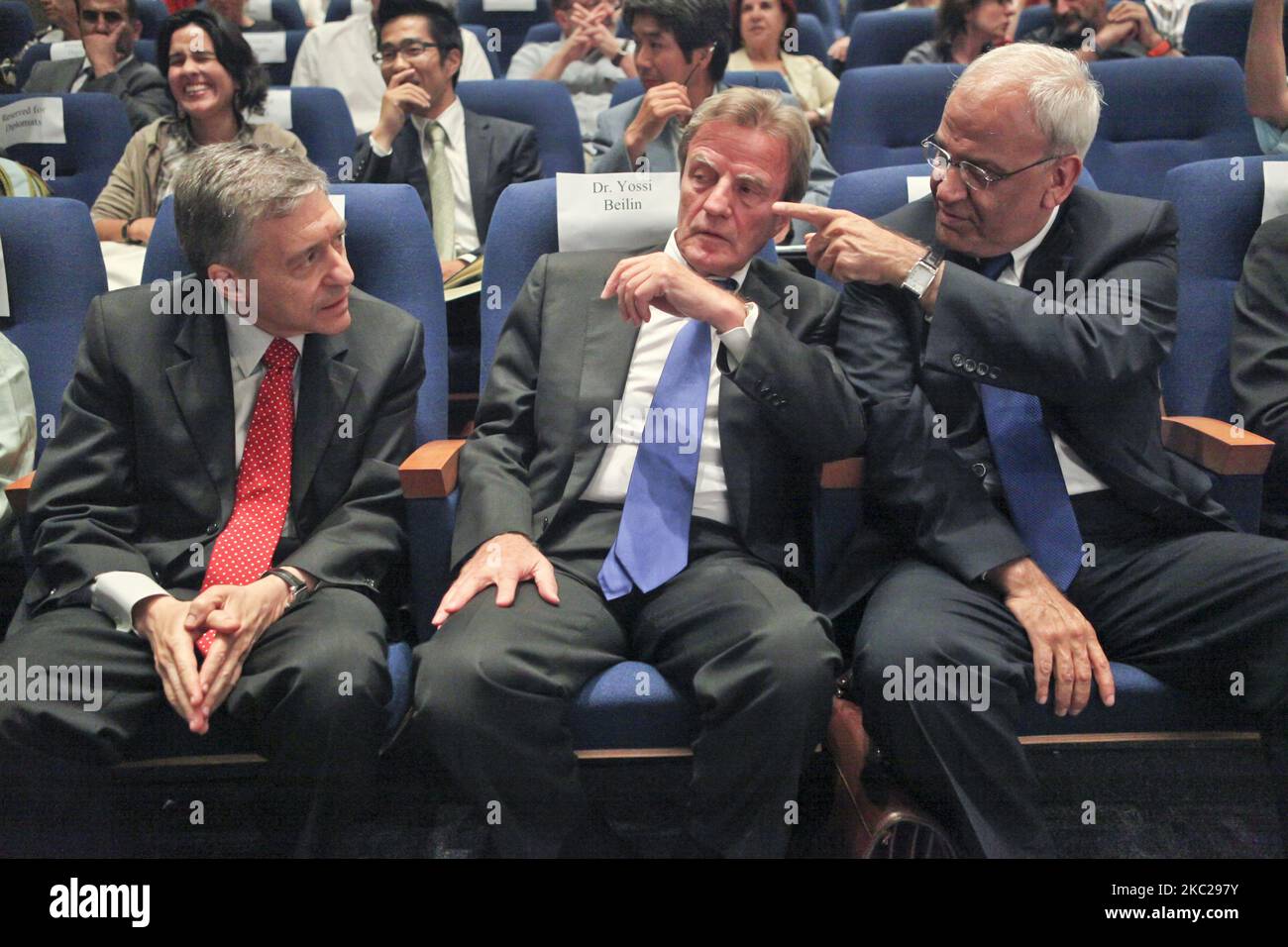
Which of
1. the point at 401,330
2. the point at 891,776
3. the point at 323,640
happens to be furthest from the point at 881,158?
the point at 323,640

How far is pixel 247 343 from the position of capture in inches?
70.0

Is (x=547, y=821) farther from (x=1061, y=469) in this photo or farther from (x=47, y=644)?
(x=1061, y=469)

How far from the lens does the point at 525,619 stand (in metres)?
1.55

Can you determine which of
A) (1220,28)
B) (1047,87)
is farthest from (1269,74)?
(1220,28)

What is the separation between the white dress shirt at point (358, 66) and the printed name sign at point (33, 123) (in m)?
1.03

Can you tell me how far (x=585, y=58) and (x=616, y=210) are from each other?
7.20 feet

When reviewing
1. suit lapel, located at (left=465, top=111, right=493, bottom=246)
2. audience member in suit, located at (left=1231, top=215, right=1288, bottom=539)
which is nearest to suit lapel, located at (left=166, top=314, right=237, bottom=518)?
suit lapel, located at (left=465, top=111, right=493, bottom=246)

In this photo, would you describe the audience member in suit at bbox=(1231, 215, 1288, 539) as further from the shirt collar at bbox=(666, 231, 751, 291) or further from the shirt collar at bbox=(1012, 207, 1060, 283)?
the shirt collar at bbox=(666, 231, 751, 291)

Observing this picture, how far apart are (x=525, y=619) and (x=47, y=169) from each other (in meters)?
2.27

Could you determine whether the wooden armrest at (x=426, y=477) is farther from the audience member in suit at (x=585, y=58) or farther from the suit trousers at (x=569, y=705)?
the audience member in suit at (x=585, y=58)

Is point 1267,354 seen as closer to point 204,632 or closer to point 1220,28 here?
point 204,632

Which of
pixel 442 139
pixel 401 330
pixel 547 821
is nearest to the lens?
pixel 547 821

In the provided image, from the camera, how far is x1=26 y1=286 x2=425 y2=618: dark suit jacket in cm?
168

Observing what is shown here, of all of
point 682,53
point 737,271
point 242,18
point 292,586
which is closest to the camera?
point 292,586
